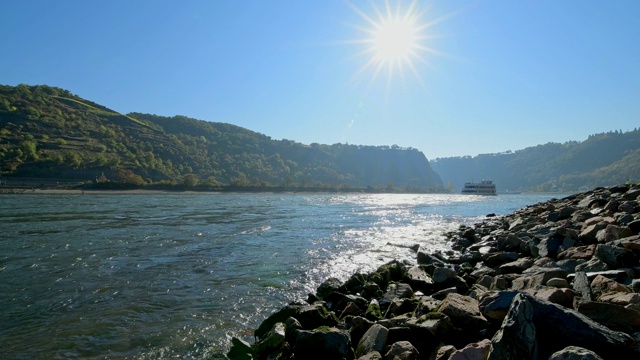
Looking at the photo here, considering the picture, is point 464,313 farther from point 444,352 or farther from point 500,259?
point 500,259

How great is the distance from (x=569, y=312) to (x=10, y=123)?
170965 millimetres

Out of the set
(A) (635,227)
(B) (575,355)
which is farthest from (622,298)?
(A) (635,227)

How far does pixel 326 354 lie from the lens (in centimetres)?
477

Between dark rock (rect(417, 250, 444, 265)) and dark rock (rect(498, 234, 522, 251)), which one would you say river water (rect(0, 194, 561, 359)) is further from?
dark rock (rect(498, 234, 522, 251))

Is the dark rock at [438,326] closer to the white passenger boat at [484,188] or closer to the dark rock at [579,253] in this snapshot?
the dark rock at [579,253]

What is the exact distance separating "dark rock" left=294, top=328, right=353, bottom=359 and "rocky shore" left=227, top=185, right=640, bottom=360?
0.01 m

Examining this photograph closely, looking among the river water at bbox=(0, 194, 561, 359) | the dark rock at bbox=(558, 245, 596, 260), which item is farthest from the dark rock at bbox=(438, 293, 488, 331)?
the dark rock at bbox=(558, 245, 596, 260)

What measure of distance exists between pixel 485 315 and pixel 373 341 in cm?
152

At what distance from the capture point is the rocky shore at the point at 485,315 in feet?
11.0

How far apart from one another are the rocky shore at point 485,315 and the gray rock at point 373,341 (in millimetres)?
14

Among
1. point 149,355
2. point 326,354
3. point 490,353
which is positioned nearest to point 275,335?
point 326,354

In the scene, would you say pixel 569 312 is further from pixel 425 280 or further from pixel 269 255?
pixel 269 255

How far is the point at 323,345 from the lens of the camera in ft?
15.8

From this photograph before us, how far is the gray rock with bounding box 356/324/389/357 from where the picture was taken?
4.54 metres
